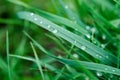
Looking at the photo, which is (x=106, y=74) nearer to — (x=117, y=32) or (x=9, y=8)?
(x=117, y=32)

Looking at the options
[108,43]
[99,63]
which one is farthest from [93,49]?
[108,43]

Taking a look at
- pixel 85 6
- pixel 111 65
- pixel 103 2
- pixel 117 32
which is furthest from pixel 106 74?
pixel 103 2

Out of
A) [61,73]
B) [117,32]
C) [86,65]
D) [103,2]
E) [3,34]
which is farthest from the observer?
[3,34]

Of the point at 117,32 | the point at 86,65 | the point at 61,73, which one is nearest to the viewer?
the point at 86,65

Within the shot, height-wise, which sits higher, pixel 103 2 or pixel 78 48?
pixel 103 2

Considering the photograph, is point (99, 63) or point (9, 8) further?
point (9, 8)

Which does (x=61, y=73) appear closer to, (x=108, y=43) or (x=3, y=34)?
(x=108, y=43)

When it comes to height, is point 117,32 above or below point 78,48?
above

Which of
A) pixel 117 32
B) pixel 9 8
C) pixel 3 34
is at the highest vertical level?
pixel 117 32

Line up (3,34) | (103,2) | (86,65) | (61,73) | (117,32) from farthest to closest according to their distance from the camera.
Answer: (3,34)
(103,2)
(117,32)
(61,73)
(86,65)
